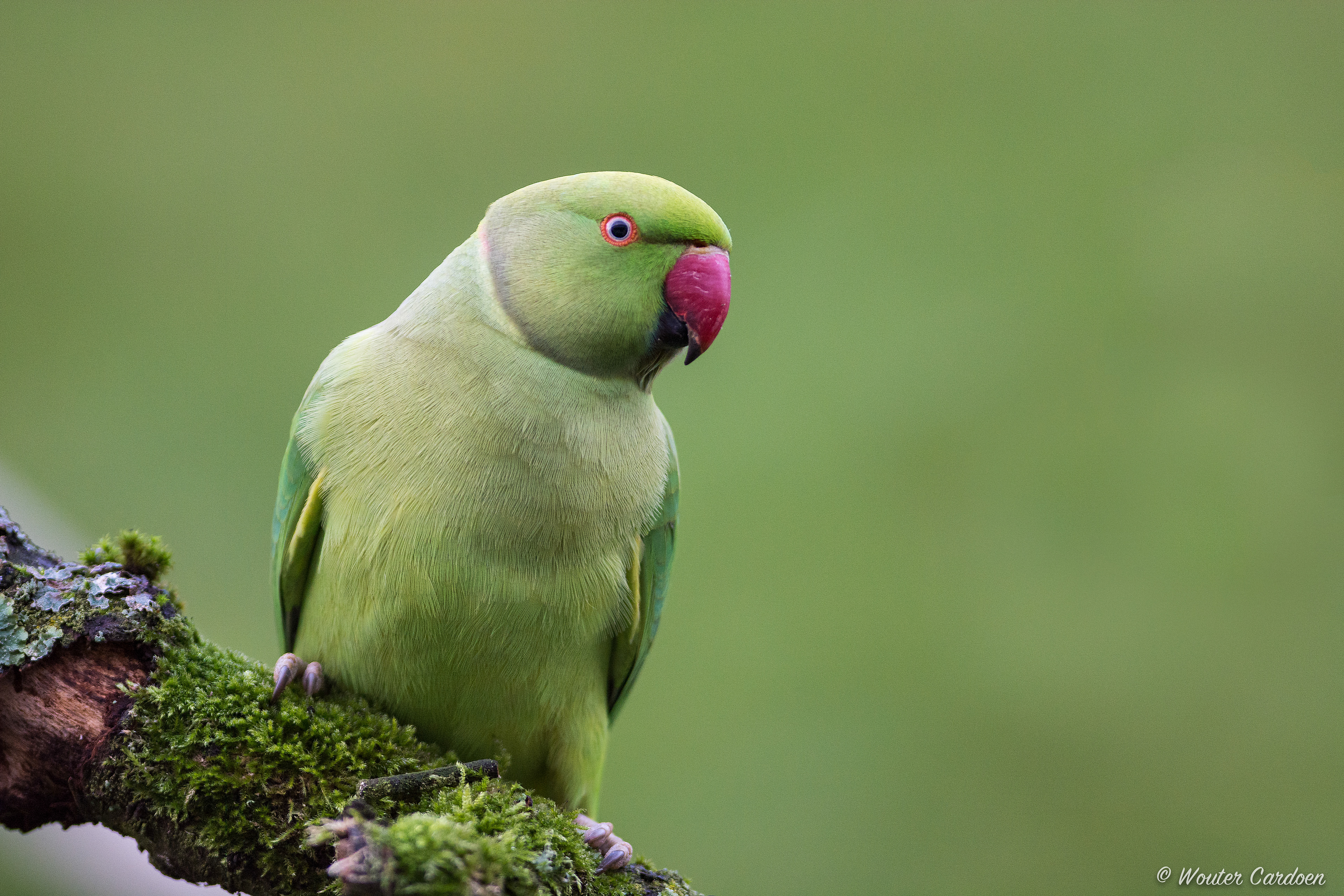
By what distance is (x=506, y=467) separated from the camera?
7.07 feet

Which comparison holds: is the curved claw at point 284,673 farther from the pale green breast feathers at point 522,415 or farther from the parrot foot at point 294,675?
the pale green breast feathers at point 522,415

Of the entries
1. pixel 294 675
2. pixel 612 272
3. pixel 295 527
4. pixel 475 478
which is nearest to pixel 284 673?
pixel 294 675

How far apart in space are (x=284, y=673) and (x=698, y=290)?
49.1 inches

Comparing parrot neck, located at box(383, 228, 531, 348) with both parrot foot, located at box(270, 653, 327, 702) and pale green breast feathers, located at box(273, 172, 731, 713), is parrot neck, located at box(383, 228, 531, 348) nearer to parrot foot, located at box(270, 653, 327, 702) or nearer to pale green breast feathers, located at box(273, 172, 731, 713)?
pale green breast feathers, located at box(273, 172, 731, 713)

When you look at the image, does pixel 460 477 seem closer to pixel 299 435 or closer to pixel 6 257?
pixel 299 435

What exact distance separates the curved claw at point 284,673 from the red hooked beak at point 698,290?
114 cm

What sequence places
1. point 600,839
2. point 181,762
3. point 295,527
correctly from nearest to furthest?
point 181,762
point 600,839
point 295,527

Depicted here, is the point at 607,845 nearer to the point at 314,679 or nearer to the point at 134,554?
the point at 314,679

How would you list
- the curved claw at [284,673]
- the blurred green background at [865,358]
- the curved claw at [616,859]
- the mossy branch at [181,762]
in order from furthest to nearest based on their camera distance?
the blurred green background at [865,358]
the curved claw at [284,673]
the curved claw at [616,859]
the mossy branch at [181,762]

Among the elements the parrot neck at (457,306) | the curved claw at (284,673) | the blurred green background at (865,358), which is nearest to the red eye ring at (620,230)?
the parrot neck at (457,306)

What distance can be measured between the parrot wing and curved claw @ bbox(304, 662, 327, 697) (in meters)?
0.69

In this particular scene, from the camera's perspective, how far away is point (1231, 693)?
5.21 meters

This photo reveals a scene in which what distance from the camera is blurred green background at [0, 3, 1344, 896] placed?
5180 mm

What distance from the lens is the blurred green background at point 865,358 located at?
5.18m
